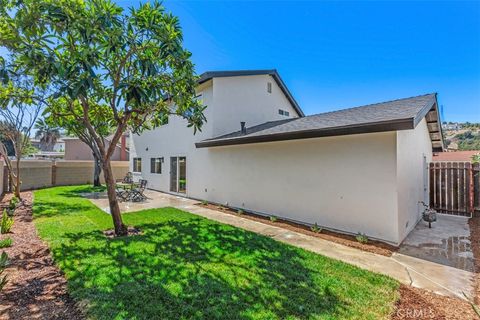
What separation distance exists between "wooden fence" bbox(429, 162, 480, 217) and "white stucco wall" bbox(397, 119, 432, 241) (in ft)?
2.64

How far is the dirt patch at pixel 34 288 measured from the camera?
11.2ft

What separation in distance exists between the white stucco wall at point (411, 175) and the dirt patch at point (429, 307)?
9.42 feet

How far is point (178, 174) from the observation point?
1569 centimetres

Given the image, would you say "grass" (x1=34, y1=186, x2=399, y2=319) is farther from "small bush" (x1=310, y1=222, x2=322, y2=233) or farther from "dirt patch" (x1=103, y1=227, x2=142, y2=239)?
"small bush" (x1=310, y1=222, x2=322, y2=233)

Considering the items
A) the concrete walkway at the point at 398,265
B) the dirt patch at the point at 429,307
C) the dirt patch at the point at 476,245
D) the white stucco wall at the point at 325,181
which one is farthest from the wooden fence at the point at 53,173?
the dirt patch at the point at 476,245

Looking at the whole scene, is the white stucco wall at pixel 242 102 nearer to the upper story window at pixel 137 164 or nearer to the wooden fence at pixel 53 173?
the upper story window at pixel 137 164

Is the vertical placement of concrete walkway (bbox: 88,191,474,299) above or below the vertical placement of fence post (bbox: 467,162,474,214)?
below

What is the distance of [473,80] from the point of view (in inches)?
565

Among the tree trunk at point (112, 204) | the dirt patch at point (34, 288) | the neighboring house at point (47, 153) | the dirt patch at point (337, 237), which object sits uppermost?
the neighboring house at point (47, 153)

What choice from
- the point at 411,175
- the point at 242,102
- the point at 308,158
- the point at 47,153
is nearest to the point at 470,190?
the point at 411,175

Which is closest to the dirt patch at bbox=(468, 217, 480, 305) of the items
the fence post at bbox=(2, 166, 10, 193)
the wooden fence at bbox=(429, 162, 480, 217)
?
the wooden fence at bbox=(429, 162, 480, 217)

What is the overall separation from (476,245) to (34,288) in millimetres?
10093

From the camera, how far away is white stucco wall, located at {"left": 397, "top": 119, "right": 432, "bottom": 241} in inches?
267

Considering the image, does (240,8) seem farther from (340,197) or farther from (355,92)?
(355,92)
